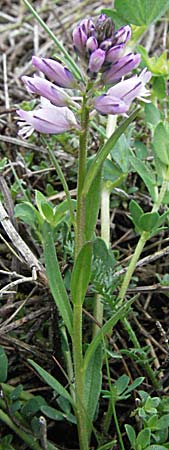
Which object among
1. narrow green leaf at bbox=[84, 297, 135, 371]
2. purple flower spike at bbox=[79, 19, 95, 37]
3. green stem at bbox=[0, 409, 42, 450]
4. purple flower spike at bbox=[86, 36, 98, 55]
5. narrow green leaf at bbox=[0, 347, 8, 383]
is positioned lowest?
green stem at bbox=[0, 409, 42, 450]

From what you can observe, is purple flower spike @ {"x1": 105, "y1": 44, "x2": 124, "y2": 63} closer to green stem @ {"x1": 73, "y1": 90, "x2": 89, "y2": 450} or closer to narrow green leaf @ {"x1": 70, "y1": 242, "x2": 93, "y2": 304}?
green stem @ {"x1": 73, "y1": 90, "x2": 89, "y2": 450}

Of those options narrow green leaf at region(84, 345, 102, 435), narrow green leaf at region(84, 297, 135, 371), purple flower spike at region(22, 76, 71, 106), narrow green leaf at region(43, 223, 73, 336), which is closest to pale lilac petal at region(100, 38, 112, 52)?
purple flower spike at region(22, 76, 71, 106)

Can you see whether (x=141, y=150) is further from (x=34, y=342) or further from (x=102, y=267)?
(x=34, y=342)

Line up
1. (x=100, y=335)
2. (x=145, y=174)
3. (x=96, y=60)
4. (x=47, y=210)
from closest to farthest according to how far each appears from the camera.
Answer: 1. (x=96, y=60)
2. (x=100, y=335)
3. (x=47, y=210)
4. (x=145, y=174)

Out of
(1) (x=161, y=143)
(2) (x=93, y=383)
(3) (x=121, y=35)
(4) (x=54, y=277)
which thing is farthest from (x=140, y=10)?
(2) (x=93, y=383)

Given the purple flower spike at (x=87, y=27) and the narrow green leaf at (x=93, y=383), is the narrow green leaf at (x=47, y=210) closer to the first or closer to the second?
the narrow green leaf at (x=93, y=383)

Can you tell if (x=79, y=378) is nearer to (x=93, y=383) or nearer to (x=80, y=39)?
(x=93, y=383)

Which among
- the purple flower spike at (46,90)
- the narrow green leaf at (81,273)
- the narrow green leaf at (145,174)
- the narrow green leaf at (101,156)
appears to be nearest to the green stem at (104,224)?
the narrow green leaf at (145,174)
